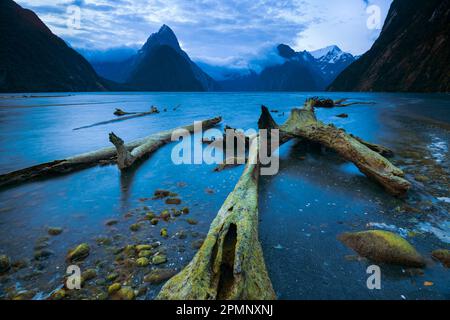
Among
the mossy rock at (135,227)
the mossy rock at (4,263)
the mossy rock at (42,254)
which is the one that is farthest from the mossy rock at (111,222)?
the mossy rock at (4,263)

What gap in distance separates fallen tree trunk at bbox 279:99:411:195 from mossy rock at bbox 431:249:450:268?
2239 mm

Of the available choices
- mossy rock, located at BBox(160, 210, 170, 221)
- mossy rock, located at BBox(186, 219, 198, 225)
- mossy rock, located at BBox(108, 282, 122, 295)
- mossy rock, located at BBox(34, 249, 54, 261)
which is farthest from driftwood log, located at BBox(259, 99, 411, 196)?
mossy rock, located at BBox(34, 249, 54, 261)

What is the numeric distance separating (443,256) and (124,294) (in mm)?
5008

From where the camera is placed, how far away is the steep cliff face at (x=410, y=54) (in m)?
77.6

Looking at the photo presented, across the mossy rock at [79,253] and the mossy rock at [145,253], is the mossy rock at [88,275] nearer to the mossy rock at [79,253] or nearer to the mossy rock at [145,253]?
the mossy rock at [79,253]

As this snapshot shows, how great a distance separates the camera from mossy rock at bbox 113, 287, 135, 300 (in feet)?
10.7

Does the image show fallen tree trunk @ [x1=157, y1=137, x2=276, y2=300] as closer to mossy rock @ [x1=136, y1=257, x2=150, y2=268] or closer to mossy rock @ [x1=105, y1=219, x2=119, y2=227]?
mossy rock @ [x1=136, y1=257, x2=150, y2=268]

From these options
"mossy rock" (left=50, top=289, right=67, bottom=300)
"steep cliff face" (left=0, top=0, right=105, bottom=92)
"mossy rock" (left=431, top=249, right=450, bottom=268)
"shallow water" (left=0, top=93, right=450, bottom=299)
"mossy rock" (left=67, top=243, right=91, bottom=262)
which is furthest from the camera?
"steep cliff face" (left=0, top=0, right=105, bottom=92)

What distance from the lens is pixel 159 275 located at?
145 inches

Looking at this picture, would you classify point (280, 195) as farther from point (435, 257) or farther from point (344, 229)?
point (435, 257)

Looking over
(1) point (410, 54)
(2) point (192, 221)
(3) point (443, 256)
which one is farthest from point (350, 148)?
(1) point (410, 54)

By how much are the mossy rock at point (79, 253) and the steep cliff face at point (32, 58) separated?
151 metres

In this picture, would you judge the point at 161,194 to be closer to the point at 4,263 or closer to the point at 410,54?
the point at 4,263
